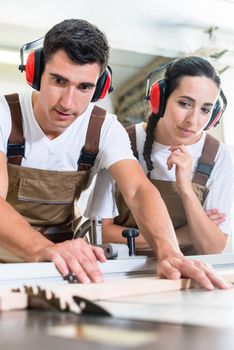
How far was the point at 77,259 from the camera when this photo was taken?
1.17 m

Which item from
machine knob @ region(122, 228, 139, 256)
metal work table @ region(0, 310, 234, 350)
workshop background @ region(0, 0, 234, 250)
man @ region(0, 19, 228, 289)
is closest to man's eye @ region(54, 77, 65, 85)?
man @ region(0, 19, 228, 289)

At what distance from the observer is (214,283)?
119cm

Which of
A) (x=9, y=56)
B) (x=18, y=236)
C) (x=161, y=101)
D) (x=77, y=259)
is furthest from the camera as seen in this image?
(x=9, y=56)

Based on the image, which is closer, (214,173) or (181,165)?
(181,165)

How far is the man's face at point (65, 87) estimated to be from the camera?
1.68 meters

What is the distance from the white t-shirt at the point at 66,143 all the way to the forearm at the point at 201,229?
1.39ft

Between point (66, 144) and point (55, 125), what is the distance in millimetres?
112

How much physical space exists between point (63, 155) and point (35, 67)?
0.37 metres

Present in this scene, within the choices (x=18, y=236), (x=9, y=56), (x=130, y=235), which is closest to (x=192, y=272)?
(x=130, y=235)

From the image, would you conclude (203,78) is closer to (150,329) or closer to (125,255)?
(125,255)

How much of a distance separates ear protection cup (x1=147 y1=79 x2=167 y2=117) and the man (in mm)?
324

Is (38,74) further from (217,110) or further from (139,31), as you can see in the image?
(139,31)

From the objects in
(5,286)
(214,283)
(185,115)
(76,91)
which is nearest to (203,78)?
(185,115)

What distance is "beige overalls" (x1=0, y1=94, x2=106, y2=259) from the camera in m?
1.86
